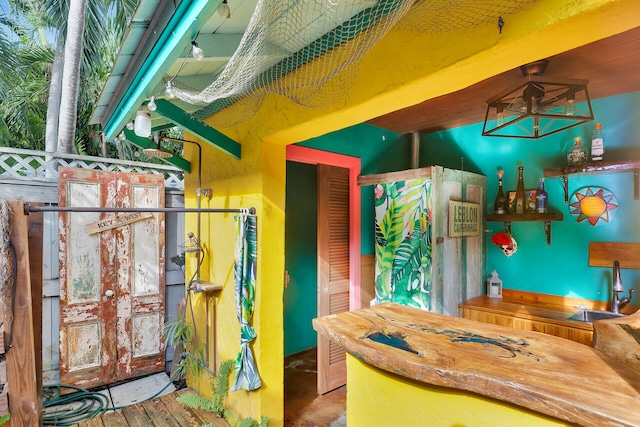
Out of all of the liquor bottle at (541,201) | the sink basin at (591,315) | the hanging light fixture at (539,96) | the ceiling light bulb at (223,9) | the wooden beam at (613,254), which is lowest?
the sink basin at (591,315)

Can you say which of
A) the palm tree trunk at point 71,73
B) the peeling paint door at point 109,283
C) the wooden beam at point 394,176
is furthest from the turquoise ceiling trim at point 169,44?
the palm tree trunk at point 71,73

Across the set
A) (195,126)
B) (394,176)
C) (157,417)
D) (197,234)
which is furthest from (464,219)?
(157,417)

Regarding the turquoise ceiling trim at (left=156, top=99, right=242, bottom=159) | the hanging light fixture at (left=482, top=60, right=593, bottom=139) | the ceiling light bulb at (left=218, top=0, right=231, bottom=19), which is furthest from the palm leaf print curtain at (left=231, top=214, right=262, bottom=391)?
the hanging light fixture at (left=482, top=60, right=593, bottom=139)

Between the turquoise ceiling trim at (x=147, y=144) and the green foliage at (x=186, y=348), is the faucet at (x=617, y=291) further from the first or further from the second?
the turquoise ceiling trim at (x=147, y=144)

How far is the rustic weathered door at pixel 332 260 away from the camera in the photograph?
112 inches

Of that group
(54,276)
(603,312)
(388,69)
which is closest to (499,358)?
(388,69)

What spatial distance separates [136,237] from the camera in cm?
323

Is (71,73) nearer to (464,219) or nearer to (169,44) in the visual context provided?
(169,44)

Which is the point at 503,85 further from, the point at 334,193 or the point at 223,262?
the point at 223,262

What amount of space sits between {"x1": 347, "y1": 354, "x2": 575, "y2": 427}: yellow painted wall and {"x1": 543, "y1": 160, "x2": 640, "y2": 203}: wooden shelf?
231 cm

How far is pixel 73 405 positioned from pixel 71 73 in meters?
3.77

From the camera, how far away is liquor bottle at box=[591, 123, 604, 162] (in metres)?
2.45

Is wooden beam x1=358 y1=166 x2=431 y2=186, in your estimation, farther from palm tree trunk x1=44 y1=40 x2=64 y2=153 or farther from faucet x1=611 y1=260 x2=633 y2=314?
palm tree trunk x1=44 y1=40 x2=64 y2=153

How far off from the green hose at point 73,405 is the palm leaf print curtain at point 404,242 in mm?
2117
